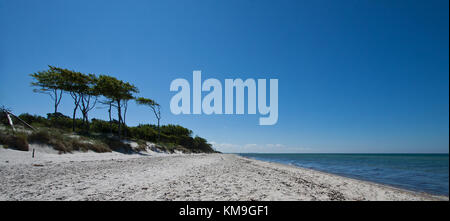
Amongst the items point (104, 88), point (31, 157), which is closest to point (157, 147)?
point (104, 88)

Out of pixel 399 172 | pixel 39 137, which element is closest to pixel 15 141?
pixel 39 137

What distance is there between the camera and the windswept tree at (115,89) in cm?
2512

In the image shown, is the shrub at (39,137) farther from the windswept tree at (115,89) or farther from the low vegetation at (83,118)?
the windswept tree at (115,89)

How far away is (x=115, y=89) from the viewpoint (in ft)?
84.1

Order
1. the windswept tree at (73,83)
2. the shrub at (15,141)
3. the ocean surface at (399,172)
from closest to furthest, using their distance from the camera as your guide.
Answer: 1. the shrub at (15,141)
2. the ocean surface at (399,172)
3. the windswept tree at (73,83)

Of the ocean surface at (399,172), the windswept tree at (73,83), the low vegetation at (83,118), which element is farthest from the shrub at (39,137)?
the ocean surface at (399,172)

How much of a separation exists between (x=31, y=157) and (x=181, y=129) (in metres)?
44.6

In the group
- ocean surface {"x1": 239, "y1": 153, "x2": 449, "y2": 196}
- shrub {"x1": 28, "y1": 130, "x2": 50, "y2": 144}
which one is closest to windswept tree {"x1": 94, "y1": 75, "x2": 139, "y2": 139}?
shrub {"x1": 28, "y1": 130, "x2": 50, "y2": 144}

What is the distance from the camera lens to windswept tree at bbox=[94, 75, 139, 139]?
25.1 metres

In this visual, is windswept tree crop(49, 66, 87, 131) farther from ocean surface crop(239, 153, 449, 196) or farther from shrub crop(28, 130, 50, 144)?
ocean surface crop(239, 153, 449, 196)

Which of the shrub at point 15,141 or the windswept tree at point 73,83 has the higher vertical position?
the windswept tree at point 73,83
